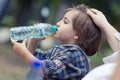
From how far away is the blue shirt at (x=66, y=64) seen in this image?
2.24 m

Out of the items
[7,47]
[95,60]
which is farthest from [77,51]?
[7,47]

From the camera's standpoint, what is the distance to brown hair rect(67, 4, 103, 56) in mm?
2346

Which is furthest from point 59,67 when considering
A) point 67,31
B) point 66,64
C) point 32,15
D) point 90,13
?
point 32,15

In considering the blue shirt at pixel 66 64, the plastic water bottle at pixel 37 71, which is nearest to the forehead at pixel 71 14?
the blue shirt at pixel 66 64

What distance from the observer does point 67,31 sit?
2.39 metres

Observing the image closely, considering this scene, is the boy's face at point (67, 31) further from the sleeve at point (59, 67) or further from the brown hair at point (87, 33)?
the sleeve at point (59, 67)

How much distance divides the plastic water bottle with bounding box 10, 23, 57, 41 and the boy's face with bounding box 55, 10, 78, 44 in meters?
0.03

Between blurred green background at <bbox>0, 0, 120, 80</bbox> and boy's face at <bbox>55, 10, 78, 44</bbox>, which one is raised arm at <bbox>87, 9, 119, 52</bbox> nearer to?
boy's face at <bbox>55, 10, 78, 44</bbox>

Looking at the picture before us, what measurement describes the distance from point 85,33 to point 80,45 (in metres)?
0.06

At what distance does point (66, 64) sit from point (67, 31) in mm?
201

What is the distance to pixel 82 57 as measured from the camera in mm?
2318

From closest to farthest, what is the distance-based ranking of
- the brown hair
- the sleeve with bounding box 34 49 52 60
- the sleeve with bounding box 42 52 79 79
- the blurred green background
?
the sleeve with bounding box 42 52 79 79
the brown hair
the sleeve with bounding box 34 49 52 60
the blurred green background

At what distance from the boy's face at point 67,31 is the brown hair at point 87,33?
0.07 ft

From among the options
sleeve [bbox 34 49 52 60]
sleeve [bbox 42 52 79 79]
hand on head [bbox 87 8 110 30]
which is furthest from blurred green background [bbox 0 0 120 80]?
sleeve [bbox 42 52 79 79]
